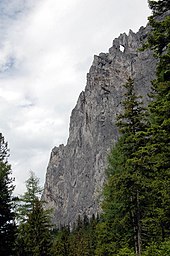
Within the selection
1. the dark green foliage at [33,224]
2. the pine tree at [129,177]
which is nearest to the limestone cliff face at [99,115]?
the dark green foliage at [33,224]

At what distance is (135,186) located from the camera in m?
19.7

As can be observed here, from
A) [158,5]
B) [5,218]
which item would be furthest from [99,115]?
[158,5]

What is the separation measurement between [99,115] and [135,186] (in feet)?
520

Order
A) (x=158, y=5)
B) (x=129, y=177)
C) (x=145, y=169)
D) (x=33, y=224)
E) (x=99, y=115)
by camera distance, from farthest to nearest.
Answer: (x=99, y=115)
(x=33, y=224)
(x=145, y=169)
(x=129, y=177)
(x=158, y=5)

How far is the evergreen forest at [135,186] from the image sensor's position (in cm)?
1322

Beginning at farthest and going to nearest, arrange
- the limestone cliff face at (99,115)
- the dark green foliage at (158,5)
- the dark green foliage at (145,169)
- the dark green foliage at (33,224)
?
the limestone cliff face at (99,115), the dark green foliage at (33,224), the dark green foliage at (158,5), the dark green foliage at (145,169)

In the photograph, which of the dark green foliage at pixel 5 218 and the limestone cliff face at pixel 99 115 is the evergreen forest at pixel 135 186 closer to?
the dark green foliage at pixel 5 218

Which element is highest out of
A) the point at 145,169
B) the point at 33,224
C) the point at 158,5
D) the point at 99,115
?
the point at 99,115

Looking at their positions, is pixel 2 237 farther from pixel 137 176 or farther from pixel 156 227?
pixel 156 227

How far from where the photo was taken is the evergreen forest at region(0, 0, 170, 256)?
43.4 feet

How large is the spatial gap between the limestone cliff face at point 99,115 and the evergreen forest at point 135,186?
131134 mm

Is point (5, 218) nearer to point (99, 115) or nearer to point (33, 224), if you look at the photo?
point (33, 224)

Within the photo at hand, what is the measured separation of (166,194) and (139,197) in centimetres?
490

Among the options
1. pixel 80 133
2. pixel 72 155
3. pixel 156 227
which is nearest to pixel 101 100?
pixel 80 133
